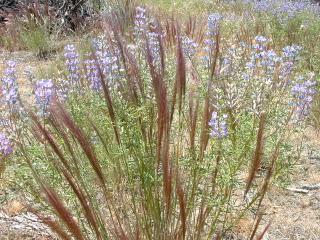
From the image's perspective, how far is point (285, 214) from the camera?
8.52 ft

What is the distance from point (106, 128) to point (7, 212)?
988mm

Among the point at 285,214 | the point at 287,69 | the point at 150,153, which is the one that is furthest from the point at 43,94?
the point at 287,69

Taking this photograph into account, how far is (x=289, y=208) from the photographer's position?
105 inches

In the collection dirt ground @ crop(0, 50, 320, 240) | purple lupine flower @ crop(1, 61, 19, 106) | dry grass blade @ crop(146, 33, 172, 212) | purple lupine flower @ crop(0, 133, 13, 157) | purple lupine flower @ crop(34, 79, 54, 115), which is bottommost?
dirt ground @ crop(0, 50, 320, 240)

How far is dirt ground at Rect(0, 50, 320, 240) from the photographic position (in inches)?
88.8

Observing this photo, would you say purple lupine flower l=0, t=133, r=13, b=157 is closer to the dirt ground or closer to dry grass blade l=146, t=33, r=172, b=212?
the dirt ground

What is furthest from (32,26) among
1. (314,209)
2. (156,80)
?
(156,80)

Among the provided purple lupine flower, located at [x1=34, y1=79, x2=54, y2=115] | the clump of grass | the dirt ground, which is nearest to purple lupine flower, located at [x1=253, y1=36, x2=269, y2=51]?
the clump of grass

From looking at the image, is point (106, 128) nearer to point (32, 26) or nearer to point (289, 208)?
point (289, 208)

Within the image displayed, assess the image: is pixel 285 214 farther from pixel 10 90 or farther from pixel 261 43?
pixel 10 90

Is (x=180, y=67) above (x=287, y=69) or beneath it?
above

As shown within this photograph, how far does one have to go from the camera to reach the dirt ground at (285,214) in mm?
2256

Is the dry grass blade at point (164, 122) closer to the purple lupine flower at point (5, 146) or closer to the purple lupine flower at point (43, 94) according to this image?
the purple lupine flower at point (43, 94)

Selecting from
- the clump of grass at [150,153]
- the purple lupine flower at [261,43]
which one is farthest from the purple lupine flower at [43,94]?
the purple lupine flower at [261,43]
